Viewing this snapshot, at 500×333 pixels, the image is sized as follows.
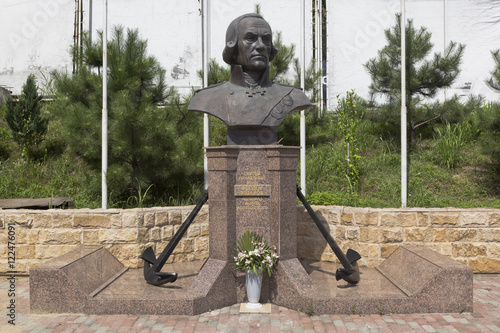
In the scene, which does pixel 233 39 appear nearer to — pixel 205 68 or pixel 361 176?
pixel 205 68

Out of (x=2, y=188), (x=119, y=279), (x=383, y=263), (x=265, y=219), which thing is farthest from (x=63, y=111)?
(x=383, y=263)

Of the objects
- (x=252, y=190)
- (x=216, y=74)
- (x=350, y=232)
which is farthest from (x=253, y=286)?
(x=216, y=74)

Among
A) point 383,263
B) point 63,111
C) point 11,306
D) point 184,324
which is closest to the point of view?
point 184,324

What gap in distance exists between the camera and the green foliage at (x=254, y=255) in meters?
4.52

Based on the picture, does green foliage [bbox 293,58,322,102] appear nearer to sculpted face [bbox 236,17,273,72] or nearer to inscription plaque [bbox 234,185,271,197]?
sculpted face [bbox 236,17,273,72]

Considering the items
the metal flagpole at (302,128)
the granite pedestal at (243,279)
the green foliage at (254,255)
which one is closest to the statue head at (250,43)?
the granite pedestal at (243,279)

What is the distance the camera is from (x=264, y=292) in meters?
4.75

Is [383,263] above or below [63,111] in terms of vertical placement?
below

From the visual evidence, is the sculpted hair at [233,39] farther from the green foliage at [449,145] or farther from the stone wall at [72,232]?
the green foliage at [449,145]

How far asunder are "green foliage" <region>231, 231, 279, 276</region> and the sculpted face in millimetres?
2055

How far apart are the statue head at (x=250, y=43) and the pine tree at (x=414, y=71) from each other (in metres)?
4.45

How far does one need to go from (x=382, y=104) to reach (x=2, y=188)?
8100 millimetres

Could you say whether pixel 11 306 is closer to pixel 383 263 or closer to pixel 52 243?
pixel 52 243

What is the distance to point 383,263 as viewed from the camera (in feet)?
18.5
